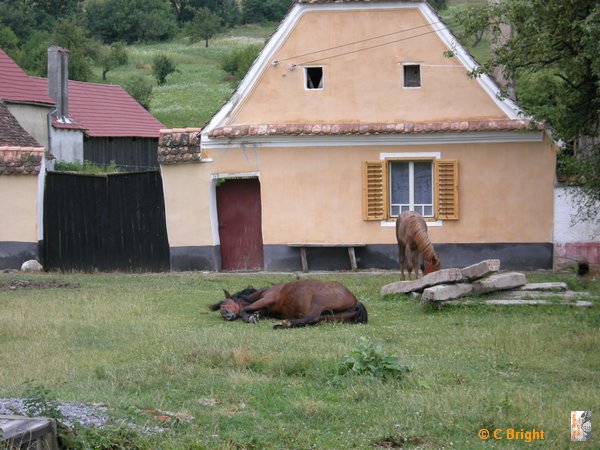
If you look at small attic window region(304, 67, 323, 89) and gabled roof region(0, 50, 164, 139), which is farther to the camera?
gabled roof region(0, 50, 164, 139)

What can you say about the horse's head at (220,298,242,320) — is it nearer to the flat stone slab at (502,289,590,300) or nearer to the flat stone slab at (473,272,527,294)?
the flat stone slab at (473,272,527,294)

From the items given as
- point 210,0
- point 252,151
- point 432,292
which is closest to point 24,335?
point 432,292

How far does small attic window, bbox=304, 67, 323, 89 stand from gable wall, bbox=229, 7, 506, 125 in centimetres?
17

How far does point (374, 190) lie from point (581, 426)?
15.7 metres

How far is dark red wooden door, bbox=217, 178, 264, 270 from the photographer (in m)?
24.4

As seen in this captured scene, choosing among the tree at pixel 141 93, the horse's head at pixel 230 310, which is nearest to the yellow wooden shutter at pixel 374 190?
the horse's head at pixel 230 310

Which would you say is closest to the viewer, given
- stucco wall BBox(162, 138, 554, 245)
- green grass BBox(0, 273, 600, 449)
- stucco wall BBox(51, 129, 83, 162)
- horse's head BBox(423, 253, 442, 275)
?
green grass BBox(0, 273, 600, 449)

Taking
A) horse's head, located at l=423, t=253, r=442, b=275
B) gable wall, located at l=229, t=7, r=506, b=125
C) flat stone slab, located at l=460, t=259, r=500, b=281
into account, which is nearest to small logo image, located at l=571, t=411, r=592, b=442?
flat stone slab, located at l=460, t=259, r=500, b=281

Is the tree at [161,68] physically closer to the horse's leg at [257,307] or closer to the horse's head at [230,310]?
the horse's head at [230,310]

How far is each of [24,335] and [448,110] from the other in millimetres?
12631

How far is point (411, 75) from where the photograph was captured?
23.6 m

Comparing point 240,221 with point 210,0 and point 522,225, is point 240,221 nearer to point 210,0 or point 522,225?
point 522,225

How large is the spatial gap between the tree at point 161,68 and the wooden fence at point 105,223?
150 feet

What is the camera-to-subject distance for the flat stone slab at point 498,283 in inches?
609
